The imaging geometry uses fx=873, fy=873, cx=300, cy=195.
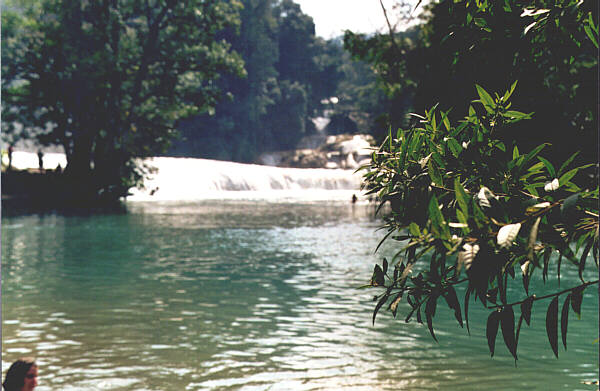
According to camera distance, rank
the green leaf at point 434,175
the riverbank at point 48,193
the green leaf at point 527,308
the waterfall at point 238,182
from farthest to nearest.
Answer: the waterfall at point 238,182
the riverbank at point 48,193
the green leaf at point 434,175
the green leaf at point 527,308

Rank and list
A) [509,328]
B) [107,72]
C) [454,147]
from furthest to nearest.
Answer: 1. [107,72]
2. [454,147]
3. [509,328]

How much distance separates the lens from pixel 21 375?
17.2ft

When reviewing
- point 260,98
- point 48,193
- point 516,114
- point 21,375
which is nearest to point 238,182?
point 48,193

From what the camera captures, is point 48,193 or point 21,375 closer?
point 21,375

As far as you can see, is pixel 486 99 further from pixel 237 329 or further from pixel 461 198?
pixel 237 329

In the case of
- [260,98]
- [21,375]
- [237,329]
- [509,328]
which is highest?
[260,98]

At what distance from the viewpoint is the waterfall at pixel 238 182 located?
65750 millimetres

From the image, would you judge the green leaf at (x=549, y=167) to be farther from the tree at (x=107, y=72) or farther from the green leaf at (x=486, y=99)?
the tree at (x=107, y=72)

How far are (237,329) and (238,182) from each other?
198 ft

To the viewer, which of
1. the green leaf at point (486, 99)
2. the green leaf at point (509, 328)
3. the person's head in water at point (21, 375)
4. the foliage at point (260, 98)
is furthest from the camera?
the foliage at point (260, 98)

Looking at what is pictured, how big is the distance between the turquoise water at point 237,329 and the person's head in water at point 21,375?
18.3 ft

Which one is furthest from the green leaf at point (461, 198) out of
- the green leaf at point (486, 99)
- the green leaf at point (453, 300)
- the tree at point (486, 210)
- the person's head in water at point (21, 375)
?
the person's head in water at point (21, 375)

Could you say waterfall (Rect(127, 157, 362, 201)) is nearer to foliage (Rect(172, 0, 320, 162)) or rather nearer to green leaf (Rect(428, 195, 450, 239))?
foliage (Rect(172, 0, 320, 162))

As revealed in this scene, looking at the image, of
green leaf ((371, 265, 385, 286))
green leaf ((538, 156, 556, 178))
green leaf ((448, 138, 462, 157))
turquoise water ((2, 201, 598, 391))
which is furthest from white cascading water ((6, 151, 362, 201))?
green leaf ((538, 156, 556, 178))
